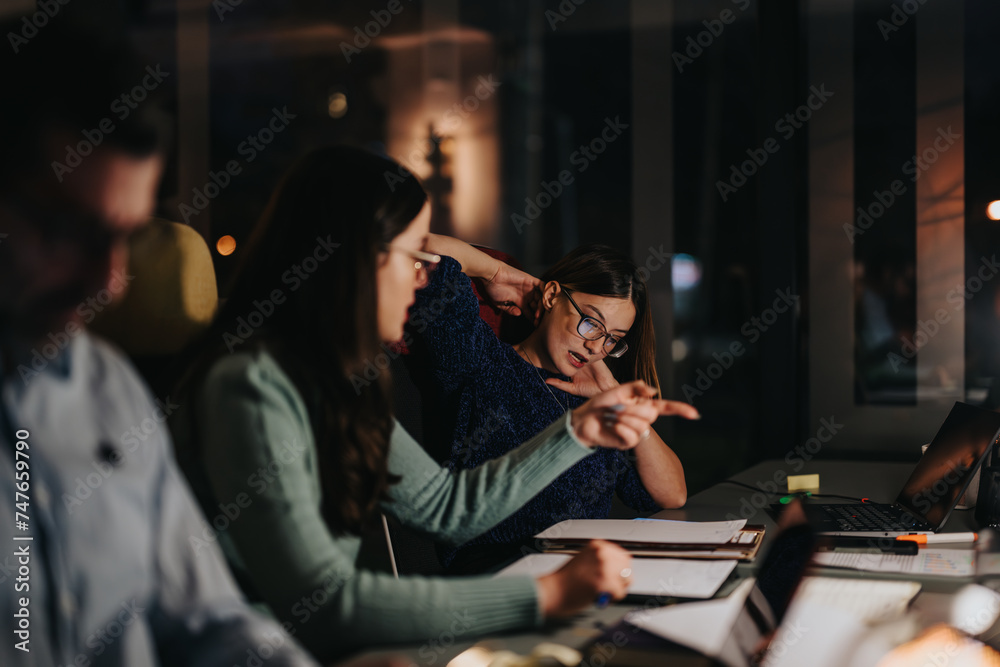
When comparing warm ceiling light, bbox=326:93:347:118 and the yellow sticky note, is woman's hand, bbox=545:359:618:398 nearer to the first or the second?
the yellow sticky note

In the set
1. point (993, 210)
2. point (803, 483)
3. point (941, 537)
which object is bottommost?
point (803, 483)

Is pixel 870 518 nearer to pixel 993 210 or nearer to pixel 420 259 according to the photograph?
pixel 420 259

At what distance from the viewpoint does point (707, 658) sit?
0.81 metres

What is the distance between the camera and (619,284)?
189 centimetres

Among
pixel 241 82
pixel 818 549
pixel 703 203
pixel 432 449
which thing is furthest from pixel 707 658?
pixel 703 203

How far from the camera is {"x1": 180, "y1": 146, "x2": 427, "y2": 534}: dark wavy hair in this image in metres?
0.94

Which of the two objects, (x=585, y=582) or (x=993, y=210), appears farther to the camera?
(x=993, y=210)

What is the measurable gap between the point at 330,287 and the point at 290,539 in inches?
11.3

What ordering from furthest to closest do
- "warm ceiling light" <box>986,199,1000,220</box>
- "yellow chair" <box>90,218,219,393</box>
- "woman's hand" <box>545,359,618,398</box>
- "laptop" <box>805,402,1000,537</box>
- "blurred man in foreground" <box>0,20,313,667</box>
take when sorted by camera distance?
1. "warm ceiling light" <box>986,199,1000,220</box>
2. "woman's hand" <box>545,359,618,398</box>
3. "laptop" <box>805,402,1000,537</box>
4. "yellow chair" <box>90,218,219,393</box>
5. "blurred man in foreground" <box>0,20,313,667</box>

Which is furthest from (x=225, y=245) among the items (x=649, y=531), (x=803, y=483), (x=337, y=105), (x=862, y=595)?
(x=337, y=105)

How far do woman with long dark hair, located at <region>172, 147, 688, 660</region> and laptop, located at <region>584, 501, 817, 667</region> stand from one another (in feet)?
0.20

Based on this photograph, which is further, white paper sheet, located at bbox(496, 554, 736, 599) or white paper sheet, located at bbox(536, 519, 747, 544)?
white paper sheet, located at bbox(536, 519, 747, 544)

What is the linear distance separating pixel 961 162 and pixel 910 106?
25cm

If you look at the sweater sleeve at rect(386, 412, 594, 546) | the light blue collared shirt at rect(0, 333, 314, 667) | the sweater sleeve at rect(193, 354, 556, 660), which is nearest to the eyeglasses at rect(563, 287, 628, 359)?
the sweater sleeve at rect(386, 412, 594, 546)
